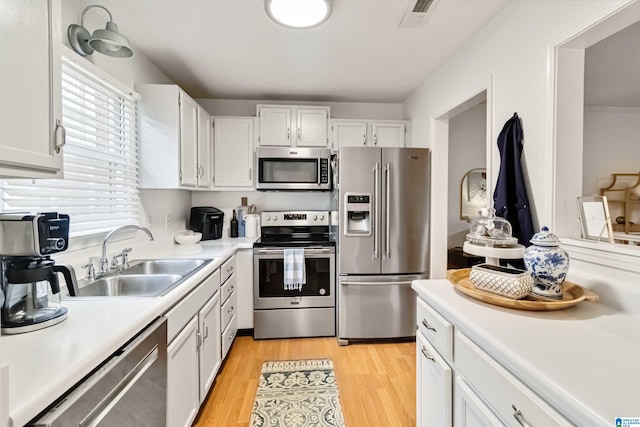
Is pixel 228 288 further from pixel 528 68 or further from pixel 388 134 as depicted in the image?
pixel 528 68

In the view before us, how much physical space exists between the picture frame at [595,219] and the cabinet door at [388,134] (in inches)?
80.3

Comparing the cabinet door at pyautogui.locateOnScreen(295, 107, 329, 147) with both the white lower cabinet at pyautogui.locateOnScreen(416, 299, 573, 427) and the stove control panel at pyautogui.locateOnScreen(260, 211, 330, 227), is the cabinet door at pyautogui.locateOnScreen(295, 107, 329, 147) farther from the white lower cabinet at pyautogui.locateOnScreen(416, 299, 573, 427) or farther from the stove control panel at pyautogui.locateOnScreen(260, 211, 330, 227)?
the white lower cabinet at pyautogui.locateOnScreen(416, 299, 573, 427)

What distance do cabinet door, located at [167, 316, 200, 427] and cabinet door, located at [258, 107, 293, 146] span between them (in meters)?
2.02

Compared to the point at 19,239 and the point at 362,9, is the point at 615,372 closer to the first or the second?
the point at 19,239

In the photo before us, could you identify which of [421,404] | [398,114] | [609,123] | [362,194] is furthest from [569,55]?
[609,123]

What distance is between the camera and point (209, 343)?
188 cm

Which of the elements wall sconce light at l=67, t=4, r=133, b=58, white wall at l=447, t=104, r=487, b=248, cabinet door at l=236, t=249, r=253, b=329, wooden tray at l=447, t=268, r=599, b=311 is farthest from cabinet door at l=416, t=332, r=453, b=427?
white wall at l=447, t=104, r=487, b=248

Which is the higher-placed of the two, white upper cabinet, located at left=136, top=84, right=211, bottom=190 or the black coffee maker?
white upper cabinet, located at left=136, top=84, right=211, bottom=190

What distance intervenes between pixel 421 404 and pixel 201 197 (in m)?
2.91

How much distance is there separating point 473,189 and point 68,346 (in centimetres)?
401

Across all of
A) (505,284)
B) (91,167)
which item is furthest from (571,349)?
(91,167)

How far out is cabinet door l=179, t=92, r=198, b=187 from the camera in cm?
229

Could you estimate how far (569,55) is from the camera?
1376 millimetres

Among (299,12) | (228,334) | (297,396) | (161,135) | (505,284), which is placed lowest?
(297,396)
